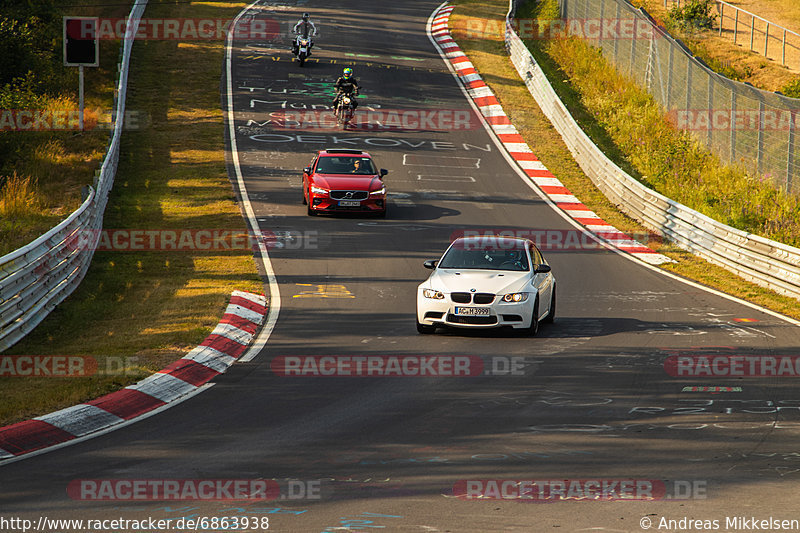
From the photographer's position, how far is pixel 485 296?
1448 centimetres

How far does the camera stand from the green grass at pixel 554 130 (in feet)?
67.1

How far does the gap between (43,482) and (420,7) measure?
5517 centimetres

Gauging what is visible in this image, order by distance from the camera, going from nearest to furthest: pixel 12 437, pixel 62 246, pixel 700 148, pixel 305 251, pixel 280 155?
pixel 12 437 < pixel 62 246 < pixel 305 251 < pixel 700 148 < pixel 280 155

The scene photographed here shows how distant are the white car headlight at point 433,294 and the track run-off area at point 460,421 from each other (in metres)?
0.63

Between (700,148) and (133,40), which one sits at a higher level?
(133,40)

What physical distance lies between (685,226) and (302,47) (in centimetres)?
2446

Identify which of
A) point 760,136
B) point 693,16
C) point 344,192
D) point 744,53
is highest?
point 693,16

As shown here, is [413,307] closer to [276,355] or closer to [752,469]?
[276,355]

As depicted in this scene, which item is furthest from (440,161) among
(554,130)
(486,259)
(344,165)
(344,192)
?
(486,259)

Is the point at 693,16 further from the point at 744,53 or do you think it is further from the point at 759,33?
the point at 744,53

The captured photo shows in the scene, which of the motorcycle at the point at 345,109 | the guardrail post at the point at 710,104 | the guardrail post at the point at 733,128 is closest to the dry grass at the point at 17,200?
the motorcycle at the point at 345,109

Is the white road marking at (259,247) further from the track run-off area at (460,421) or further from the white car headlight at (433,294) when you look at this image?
the white car headlight at (433,294)

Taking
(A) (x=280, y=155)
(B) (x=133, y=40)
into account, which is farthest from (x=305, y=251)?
(B) (x=133, y=40)

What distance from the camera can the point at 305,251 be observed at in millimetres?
21625
